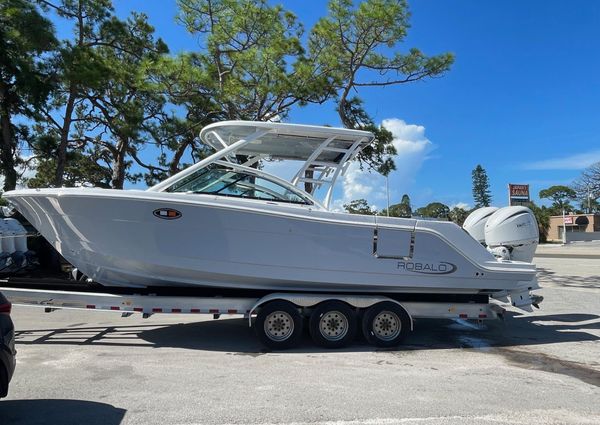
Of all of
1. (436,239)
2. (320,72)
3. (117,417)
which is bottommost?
(117,417)

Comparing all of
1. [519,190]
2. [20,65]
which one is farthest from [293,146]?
[519,190]

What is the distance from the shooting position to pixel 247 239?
647 centimetres

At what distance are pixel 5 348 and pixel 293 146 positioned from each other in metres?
5.19

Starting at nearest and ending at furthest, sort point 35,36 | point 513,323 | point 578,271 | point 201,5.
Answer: point 513,323
point 35,36
point 201,5
point 578,271

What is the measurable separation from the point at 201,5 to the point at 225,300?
472 inches

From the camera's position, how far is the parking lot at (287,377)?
4246 mm

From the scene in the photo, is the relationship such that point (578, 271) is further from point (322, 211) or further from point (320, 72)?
point (322, 211)

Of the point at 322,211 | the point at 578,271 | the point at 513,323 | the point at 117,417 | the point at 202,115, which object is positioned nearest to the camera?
the point at 117,417

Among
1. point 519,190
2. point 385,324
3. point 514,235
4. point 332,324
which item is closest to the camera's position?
point 332,324

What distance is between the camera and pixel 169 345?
684cm

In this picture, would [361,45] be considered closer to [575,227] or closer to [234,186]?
[234,186]

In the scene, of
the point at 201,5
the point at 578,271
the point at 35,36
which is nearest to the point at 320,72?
the point at 201,5

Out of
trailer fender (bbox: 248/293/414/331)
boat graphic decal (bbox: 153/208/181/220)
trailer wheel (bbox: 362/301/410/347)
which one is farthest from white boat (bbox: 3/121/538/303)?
trailer wheel (bbox: 362/301/410/347)

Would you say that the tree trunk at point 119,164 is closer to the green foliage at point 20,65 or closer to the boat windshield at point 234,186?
the green foliage at point 20,65
